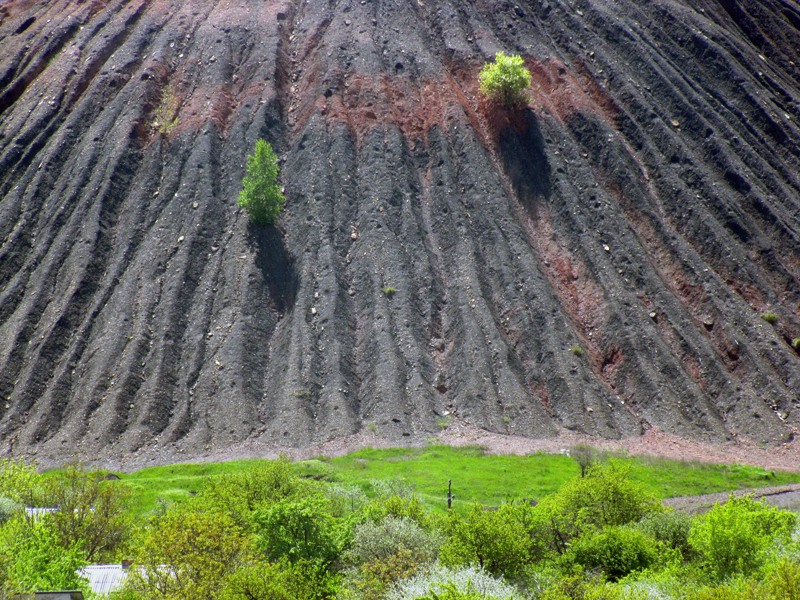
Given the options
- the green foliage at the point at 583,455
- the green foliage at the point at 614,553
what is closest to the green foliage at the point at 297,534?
the green foliage at the point at 614,553

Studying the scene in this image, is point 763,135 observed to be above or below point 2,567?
below

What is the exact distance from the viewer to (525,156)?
7862 centimetres

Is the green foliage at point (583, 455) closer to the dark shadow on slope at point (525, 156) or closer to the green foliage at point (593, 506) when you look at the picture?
the green foliage at point (593, 506)

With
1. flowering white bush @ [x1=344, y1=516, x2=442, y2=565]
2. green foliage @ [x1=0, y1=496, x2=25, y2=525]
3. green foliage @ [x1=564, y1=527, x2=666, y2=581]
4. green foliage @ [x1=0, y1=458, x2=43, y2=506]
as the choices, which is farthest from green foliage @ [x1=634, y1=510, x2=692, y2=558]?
green foliage @ [x1=0, y1=458, x2=43, y2=506]

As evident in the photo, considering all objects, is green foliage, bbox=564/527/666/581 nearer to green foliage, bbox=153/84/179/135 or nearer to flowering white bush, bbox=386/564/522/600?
flowering white bush, bbox=386/564/522/600

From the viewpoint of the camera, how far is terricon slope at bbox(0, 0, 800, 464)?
2322 inches

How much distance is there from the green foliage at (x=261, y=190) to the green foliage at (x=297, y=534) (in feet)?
146

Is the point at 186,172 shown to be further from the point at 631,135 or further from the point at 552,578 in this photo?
the point at 552,578

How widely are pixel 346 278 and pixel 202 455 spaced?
840 inches

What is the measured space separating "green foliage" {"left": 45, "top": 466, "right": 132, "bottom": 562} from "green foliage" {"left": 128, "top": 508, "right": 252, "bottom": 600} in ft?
22.0

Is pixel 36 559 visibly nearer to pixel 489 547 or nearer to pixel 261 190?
pixel 489 547

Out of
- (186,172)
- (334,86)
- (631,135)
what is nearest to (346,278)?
(186,172)

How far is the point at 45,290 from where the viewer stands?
2586 inches

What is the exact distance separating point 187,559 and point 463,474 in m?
26.5
